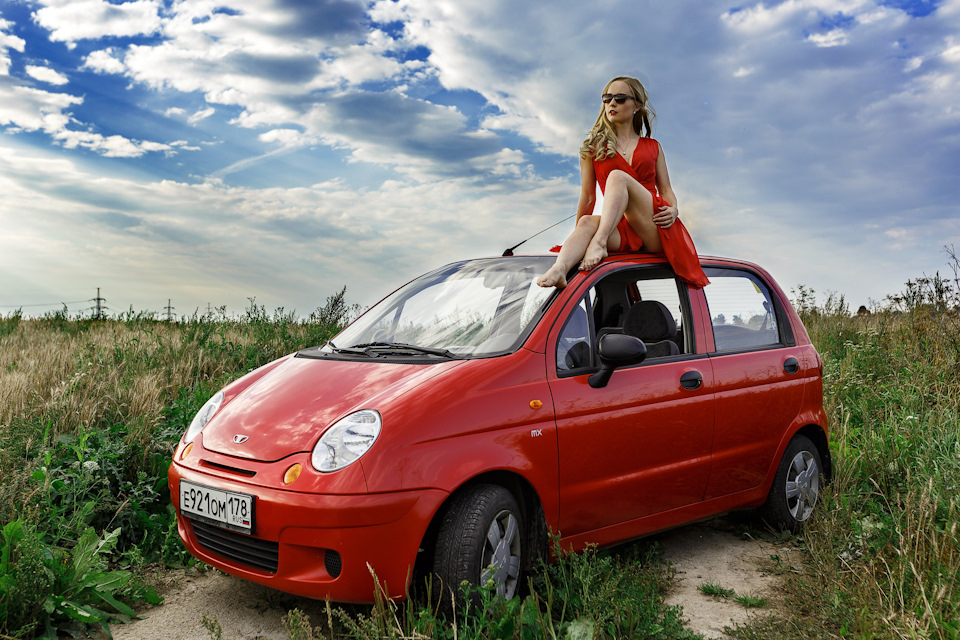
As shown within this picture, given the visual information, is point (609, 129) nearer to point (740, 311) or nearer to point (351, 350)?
point (740, 311)

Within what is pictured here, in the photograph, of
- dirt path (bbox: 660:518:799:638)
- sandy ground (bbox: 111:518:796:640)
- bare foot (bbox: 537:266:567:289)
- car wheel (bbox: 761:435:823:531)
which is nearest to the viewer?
sandy ground (bbox: 111:518:796:640)

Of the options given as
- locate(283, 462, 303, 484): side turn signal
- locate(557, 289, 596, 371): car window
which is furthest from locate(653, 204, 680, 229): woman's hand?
locate(283, 462, 303, 484): side turn signal

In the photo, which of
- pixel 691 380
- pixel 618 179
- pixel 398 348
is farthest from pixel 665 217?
pixel 398 348

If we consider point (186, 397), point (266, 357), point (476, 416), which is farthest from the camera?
point (266, 357)

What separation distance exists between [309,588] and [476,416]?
1026mm

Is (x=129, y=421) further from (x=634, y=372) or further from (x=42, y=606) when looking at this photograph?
(x=634, y=372)

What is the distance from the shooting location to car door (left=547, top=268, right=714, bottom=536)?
373 centimetres

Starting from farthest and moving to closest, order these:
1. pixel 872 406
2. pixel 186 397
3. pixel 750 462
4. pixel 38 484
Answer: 1. pixel 872 406
2. pixel 186 397
3. pixel 750 462
4. pixel 38 484

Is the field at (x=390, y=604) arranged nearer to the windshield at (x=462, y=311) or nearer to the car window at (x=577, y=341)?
the car window at (x=577, y=341)

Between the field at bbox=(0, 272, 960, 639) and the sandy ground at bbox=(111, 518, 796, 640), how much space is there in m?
0.13

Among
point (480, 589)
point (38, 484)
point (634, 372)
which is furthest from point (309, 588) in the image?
point (38, 484)

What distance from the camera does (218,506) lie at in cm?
333

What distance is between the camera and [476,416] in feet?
10.9

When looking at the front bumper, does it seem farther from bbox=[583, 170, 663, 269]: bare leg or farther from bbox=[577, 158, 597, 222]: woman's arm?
bbox=[577, 158, 597, 222]: woman's arm
